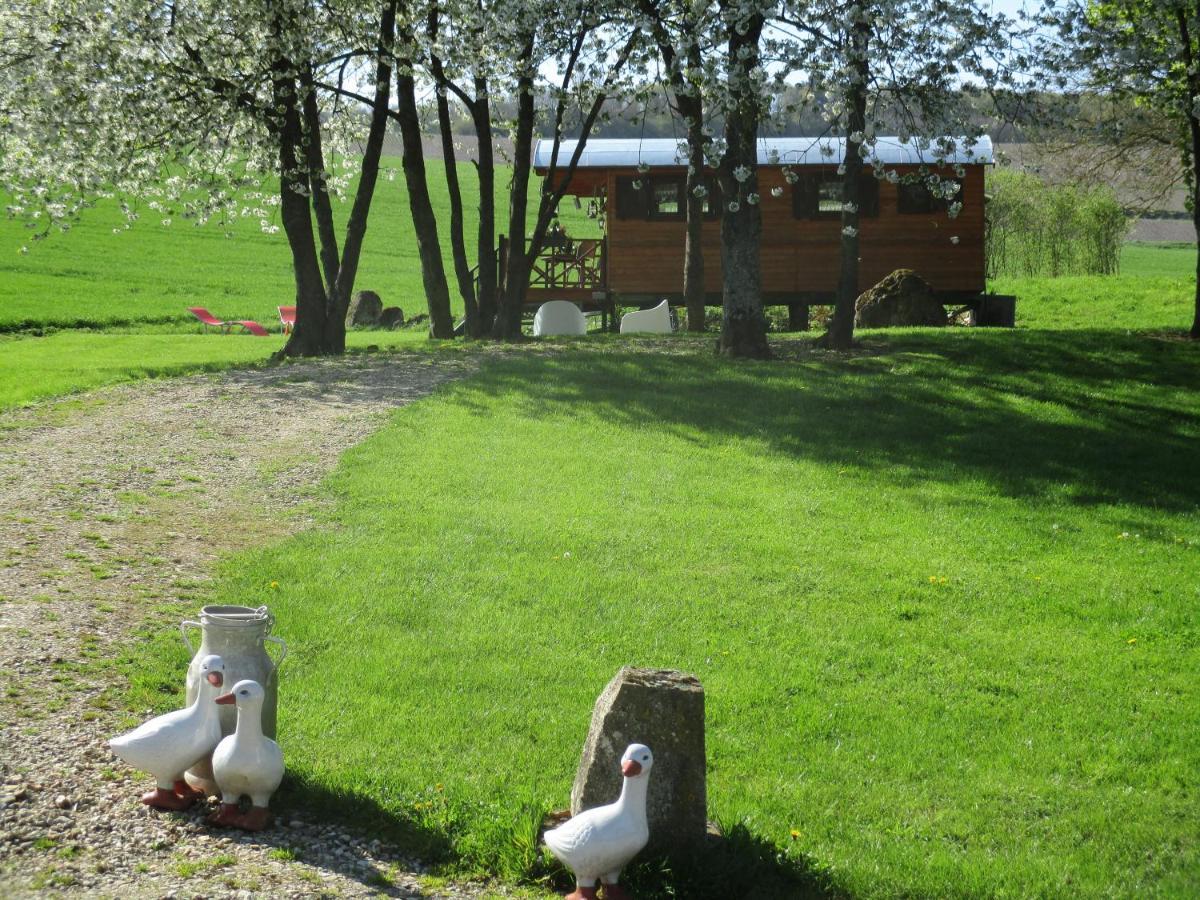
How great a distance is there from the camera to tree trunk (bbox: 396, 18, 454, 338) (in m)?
22.6

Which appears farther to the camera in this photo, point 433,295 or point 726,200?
point 433,295

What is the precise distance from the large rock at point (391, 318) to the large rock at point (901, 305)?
15646mm

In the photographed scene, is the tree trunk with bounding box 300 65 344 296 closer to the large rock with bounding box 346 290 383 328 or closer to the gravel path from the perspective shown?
the gravel path

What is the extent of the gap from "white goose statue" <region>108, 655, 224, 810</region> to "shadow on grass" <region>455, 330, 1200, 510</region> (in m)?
8.34

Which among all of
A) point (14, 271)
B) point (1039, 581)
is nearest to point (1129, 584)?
point (1039, 581)

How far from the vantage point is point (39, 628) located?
7.01m

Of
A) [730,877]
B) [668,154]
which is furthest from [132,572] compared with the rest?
[668,154]

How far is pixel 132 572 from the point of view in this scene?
27.5 feet

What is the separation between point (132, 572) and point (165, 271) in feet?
131

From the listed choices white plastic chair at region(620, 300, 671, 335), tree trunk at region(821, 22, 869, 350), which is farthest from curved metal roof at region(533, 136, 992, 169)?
tree trunk at region(821, 22, 869, 350)

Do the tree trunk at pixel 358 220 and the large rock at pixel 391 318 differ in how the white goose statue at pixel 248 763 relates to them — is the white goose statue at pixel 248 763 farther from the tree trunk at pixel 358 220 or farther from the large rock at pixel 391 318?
the large rock at pixel 391 318

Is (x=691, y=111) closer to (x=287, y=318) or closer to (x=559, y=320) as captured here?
(x=559, y=320)

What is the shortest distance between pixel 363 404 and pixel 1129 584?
9750 mm

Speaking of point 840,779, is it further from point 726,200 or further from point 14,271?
point 14,271
